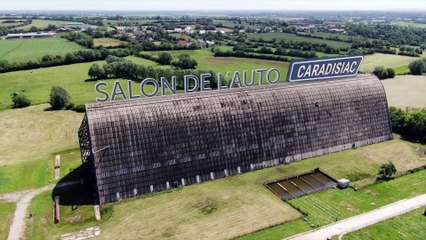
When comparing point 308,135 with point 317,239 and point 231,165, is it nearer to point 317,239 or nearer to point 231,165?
point 231,165

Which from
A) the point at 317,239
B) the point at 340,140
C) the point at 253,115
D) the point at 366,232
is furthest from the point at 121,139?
the point at 340,140

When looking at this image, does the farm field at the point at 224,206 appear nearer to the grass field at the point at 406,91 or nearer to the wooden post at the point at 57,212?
the wooden post at the point at 57,212

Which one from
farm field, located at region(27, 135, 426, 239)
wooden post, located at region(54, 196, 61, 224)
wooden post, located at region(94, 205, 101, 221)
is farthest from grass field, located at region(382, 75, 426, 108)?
wooden post, located at region(54, 196, 61, 224)

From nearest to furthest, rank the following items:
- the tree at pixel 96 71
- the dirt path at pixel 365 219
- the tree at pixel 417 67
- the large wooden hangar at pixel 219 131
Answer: the dirt path at pixel 365 219 < the large wooden hangar at pixel 219 131 < the tree at pixel 96 71 < the tree at pixel 417 67

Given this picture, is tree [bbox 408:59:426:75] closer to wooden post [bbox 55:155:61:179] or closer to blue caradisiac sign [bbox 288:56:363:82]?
blue caradisiac sign [bbox 288:56:363:82]

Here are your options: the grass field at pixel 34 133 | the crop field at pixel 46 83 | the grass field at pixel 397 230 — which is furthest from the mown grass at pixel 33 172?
the grass field at pixel 397 230

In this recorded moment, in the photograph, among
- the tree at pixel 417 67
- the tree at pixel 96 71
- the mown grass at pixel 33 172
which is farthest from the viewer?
the tree at pixel 417 67

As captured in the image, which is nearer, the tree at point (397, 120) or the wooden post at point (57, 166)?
the wooden post at point (57, 166)
